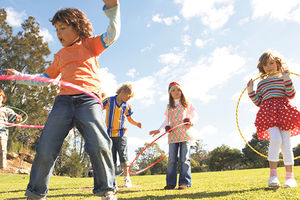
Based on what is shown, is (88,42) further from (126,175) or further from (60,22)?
(126,175)

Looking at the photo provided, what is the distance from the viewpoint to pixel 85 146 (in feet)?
9.17

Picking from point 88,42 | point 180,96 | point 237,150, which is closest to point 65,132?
point 88,42

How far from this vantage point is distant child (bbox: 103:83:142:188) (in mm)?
6082

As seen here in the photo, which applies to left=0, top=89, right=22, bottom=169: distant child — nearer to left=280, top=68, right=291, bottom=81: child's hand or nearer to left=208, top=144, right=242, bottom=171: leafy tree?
left=280, top=68, right=291, bottom=81: child's hand

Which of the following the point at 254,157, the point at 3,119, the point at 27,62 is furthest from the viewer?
the point at 254,157

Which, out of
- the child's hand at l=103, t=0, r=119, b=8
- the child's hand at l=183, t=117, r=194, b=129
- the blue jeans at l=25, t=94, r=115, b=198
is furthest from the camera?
the child's hand at l=183, t=117, r=194, b=129

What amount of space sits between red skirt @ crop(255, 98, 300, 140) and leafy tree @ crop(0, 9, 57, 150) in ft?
71.4

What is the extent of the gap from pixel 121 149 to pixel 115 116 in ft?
2.52

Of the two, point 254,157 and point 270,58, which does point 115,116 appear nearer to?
point 270,58

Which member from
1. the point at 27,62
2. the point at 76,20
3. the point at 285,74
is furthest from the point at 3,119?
the point at 27,62

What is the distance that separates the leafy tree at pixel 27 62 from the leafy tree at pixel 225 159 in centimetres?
2559

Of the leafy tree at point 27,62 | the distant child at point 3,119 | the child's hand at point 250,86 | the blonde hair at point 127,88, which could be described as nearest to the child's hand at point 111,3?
the child's hand at point 250,86

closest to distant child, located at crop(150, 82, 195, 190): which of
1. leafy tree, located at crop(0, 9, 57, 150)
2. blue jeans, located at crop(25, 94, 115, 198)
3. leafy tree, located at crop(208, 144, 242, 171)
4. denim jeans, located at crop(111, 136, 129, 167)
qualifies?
denim jeans, located at crop(111, 136, 129, 167)

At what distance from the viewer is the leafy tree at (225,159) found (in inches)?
1544
